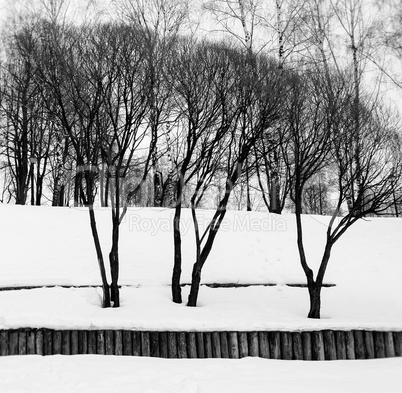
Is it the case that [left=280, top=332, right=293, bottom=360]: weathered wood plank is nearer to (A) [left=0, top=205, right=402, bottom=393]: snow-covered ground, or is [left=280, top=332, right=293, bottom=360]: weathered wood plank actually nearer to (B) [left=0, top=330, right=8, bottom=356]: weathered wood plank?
(A) [left=0, top=205, right=402, bottom=393]: snow-covered ground

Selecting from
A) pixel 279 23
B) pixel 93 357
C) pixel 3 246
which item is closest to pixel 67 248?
pixel 3 246

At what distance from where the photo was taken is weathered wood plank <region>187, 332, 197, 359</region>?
5.62 metres

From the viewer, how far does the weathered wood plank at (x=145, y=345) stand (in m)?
5.58

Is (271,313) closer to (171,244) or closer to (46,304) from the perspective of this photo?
(46,304)

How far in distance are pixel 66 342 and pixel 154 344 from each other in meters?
1.28

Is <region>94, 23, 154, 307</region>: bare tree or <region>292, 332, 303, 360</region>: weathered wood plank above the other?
<region>94, 23, 154, 307</region>: bare tree

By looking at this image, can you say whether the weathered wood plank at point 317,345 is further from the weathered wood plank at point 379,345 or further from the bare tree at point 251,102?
the bare tree at point 251,102

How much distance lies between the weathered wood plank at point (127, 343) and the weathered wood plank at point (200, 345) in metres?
0.98

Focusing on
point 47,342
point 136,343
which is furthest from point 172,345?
point 47,342

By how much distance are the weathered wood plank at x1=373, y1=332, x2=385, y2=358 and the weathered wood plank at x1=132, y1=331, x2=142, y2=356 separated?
11.9ft

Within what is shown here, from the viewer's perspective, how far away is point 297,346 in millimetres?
5699

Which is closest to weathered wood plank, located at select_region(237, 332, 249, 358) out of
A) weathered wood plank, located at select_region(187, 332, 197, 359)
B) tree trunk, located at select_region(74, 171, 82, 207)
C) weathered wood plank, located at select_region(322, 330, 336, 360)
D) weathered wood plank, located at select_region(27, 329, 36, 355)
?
weathered wood plank, located at select_region(187, 332, 197, 359)

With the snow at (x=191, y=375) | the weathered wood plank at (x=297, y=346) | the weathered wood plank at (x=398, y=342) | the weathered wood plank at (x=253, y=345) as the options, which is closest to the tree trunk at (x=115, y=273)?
the snow at (x=191, y=375)

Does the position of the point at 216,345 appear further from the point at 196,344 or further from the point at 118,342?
the point at 118,342
